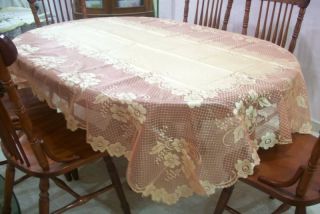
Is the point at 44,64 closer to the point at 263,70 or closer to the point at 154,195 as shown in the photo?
the point at 154,195

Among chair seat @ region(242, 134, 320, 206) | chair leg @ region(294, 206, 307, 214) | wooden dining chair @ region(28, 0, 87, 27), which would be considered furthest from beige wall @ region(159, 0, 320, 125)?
chair leg @ region(294, 206, 307, 214)

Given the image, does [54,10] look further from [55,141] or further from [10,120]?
[10,120]

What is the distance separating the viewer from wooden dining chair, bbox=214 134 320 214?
0.93 metres

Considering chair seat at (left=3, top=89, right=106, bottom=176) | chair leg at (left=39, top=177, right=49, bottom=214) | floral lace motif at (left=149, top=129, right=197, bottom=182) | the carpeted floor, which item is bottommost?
the carpeted floor

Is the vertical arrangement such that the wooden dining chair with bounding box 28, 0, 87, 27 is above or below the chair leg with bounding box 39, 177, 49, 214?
above

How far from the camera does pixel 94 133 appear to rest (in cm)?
104

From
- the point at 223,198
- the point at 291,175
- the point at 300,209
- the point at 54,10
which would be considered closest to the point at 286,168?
the point at 291,175

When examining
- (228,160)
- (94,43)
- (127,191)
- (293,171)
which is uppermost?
(94,43)

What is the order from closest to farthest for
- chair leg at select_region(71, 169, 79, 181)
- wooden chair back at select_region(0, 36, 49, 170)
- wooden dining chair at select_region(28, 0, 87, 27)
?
wooden chair back at select_region(0, 36, 49, 170) < chair leg at select_region(71, 169, 79, 181) < wooden dining chair at select_region(28, 0, 87, 27)

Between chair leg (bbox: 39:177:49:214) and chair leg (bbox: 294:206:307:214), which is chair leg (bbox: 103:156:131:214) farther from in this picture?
chair leg (bbox: 294:206:307:214)

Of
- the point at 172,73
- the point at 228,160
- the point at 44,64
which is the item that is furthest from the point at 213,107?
the point at 44,64

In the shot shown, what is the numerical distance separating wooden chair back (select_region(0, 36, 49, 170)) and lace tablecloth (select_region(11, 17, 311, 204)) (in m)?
0.15

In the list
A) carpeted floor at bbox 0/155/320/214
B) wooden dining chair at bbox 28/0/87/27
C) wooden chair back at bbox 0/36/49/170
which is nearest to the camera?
wooden chair back at bbox 0/36/49/170

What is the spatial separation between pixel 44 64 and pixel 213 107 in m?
0.74
